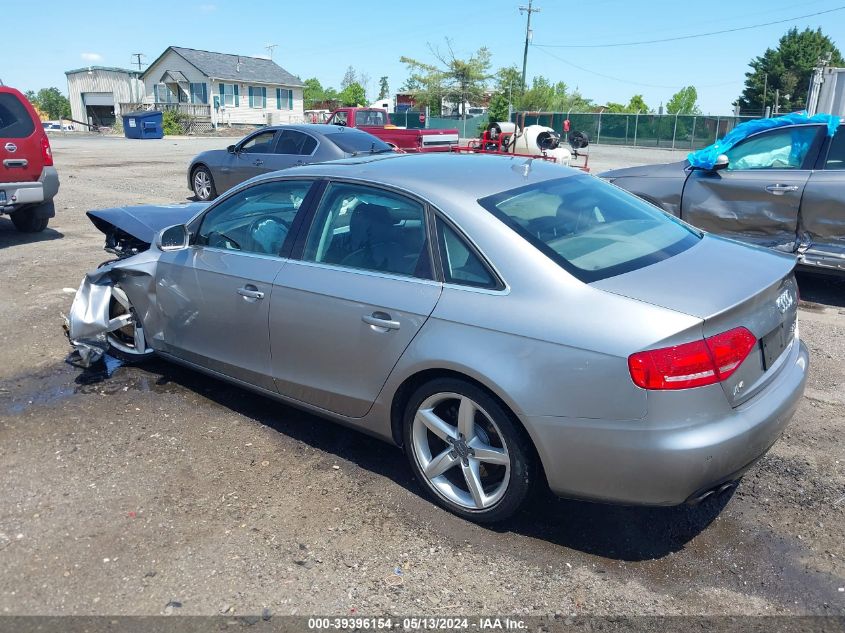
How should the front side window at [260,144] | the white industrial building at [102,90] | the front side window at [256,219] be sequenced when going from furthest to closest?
the white industrial building at [102,90], the front side window at [260,144], the front side window at [256,219]

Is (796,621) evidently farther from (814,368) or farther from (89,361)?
(89,361)

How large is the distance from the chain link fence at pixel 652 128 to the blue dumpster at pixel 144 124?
70.1ft

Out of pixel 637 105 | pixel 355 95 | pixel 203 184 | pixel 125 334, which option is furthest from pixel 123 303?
pixel 637 105

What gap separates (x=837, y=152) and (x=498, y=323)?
5.35m

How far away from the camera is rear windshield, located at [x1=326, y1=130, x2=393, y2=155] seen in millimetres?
11391

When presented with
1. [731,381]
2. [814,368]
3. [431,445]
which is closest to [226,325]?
[431,445]

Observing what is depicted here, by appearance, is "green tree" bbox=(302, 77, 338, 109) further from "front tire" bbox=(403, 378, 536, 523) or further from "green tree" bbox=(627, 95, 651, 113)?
"front tire" bbox=(403, 378, 536, 523)

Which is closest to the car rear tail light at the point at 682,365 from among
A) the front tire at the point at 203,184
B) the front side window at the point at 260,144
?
the front side window at the point at 260,144

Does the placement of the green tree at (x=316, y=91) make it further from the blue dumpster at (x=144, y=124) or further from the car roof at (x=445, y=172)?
the car roof at (x=445, y=172)

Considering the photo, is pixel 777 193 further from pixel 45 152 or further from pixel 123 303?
pixel 45 152

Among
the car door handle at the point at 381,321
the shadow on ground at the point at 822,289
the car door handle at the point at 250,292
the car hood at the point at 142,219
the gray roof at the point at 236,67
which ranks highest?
the gray roof at the point at 236,67

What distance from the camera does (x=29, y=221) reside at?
33.8 feet

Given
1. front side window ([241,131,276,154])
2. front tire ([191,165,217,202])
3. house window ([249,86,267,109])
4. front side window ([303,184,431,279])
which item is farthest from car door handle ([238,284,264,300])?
house window ([249,86,267,109])

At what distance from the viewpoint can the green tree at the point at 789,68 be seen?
67.8 metres
